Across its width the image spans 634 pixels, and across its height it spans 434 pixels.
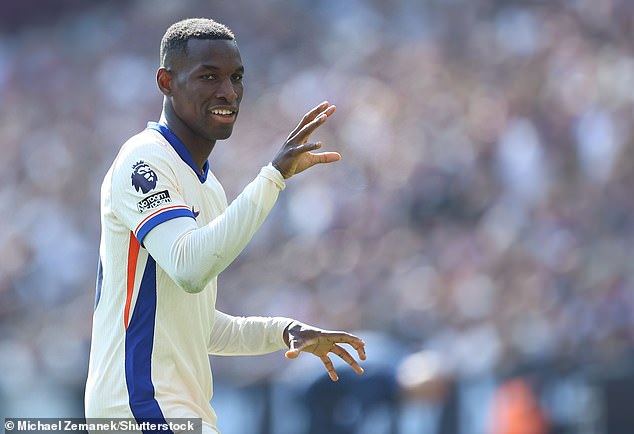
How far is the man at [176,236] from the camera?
167 inches

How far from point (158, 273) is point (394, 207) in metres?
8.15

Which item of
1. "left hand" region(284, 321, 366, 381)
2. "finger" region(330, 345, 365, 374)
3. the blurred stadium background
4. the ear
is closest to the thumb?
"left hand" region(284, 321, 366, 381)

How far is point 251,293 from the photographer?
1265 centimetres

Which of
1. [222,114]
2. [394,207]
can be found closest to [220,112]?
[222,114]

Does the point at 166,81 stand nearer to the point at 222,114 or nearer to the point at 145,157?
the point at 222,114

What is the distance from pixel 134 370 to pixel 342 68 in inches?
409

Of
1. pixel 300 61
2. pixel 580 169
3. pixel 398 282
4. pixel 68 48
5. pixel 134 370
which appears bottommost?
pixel 134 370

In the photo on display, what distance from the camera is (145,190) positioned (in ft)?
14.2

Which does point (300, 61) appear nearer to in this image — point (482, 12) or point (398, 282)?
point (482, 12)

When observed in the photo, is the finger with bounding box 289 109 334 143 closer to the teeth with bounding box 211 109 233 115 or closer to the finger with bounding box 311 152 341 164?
the finger with bounding box 311 152 341 164

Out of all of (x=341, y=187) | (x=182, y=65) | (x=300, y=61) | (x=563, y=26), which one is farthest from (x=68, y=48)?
(x=182, y=65)

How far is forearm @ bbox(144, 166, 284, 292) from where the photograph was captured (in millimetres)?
4188

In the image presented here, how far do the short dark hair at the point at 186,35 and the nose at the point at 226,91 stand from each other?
0.19 meters

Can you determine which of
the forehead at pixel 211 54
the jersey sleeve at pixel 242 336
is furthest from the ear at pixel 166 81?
the jersey sleeve at pixel 242 336
